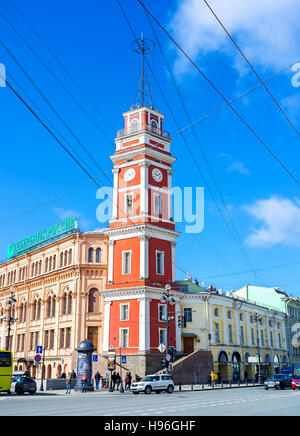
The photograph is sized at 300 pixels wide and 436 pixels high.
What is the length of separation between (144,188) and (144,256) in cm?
754

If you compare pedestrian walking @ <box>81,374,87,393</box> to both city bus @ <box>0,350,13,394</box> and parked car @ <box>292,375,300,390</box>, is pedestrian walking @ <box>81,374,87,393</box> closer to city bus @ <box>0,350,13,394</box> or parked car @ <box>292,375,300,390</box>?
city bus @ <box>0,350,13,394</box>

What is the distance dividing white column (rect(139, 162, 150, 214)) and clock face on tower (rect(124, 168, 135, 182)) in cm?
145

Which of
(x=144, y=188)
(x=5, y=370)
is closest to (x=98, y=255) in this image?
(x=144, y=188)

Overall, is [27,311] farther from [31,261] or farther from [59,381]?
[59,381]

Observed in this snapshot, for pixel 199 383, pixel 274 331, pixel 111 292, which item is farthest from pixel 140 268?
pixel 274 331

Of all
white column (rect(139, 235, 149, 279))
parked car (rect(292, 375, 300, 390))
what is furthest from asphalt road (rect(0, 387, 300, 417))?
white column (rect(139, 235, 149, 279))

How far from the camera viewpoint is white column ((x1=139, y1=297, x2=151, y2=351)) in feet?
150

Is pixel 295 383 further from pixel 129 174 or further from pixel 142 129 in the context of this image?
pixel 142 129

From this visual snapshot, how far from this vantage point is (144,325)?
46406 millimetres

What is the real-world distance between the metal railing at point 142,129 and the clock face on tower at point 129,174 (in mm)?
4468

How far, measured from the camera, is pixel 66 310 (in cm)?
5591

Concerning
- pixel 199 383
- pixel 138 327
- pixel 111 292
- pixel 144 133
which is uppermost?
pixel 144 133

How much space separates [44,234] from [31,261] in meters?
4.60

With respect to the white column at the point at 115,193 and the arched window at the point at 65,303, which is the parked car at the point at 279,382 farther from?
the arched window at the point at 65,303
